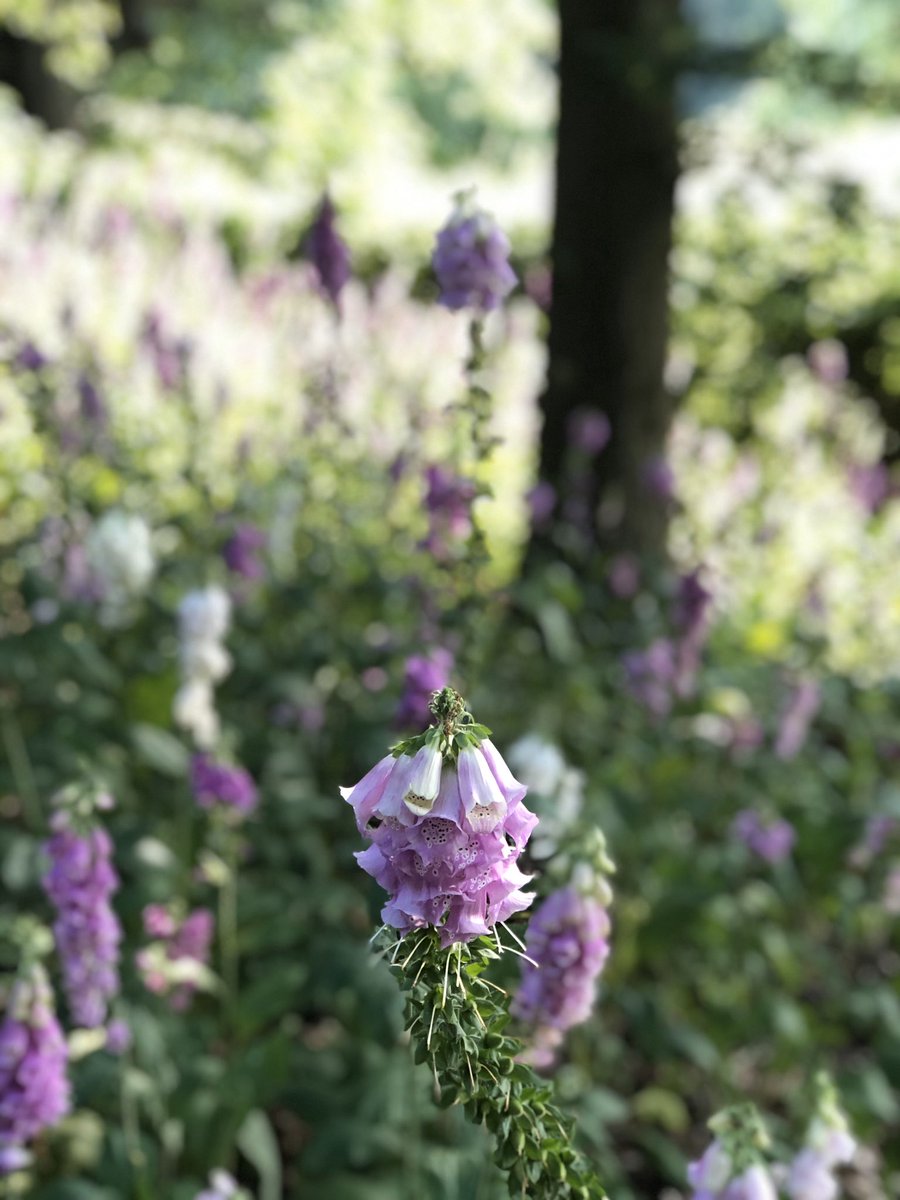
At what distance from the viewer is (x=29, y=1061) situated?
1.83 meters

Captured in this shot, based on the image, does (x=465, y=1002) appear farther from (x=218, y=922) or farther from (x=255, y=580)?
(x=255, y=580)

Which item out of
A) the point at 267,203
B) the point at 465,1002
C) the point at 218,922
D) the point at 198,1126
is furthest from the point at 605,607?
the point at 267,203

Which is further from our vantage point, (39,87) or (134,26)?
(134,26)

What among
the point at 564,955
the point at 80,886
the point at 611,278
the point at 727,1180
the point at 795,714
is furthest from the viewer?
the point at 611,278

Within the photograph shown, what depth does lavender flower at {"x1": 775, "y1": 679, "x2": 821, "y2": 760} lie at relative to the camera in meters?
3.86

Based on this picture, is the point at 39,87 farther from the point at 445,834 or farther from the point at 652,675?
the point at 445,834

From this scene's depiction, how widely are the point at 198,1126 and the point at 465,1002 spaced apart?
1.64 m

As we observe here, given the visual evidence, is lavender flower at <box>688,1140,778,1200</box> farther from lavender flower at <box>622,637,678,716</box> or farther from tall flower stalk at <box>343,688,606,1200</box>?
lavender flower at <box>622,637,678,716</box>

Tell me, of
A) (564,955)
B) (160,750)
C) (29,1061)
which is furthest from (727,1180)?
(160,750)

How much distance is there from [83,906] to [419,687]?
0.78m

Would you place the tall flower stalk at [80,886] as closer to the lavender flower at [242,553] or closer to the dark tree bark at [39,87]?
the lavender flower at [242,553]

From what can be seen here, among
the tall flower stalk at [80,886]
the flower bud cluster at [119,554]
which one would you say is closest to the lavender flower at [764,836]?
the flower bud cluster at [119,554]

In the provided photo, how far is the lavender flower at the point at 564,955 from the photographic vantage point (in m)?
1.70

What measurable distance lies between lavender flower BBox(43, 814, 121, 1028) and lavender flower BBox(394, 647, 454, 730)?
0.70 metres
